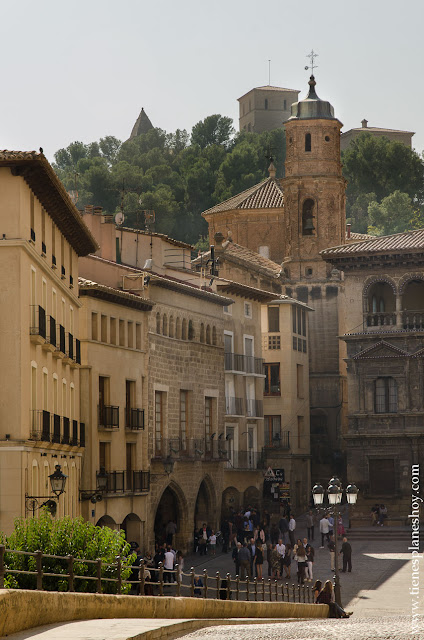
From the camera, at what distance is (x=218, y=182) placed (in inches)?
4786

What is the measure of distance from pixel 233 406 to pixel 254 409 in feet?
10.1

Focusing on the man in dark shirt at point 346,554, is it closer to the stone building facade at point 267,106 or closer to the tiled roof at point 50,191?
the tiled roof at point 50,191

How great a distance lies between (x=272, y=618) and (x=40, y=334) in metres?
9.63

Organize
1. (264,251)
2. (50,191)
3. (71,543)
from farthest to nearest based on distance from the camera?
1. (264,251)
2. (50,191)
3. (71,543)

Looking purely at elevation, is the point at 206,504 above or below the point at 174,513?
above

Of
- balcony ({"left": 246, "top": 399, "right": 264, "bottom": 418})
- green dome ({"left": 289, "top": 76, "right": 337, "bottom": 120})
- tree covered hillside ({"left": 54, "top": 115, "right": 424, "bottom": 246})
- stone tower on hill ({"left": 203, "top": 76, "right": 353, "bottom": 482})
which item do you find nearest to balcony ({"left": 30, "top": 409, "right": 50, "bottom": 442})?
balcony ({"left": 246, "top": 399, "right": 264, "bottom": 418})

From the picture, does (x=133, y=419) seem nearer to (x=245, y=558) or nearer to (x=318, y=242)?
(x=245, y=558)

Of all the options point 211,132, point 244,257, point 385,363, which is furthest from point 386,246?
point 211,132

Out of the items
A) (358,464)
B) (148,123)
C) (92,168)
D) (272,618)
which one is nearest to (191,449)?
(358,464)

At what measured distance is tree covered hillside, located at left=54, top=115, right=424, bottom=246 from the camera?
381ft

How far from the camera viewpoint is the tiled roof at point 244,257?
2965 inches

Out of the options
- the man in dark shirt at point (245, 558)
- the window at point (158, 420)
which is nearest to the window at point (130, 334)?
the window at point (158, 420)

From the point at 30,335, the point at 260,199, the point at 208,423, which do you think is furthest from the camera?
the point at 260,199

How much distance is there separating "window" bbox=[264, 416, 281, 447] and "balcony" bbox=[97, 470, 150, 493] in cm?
2256
